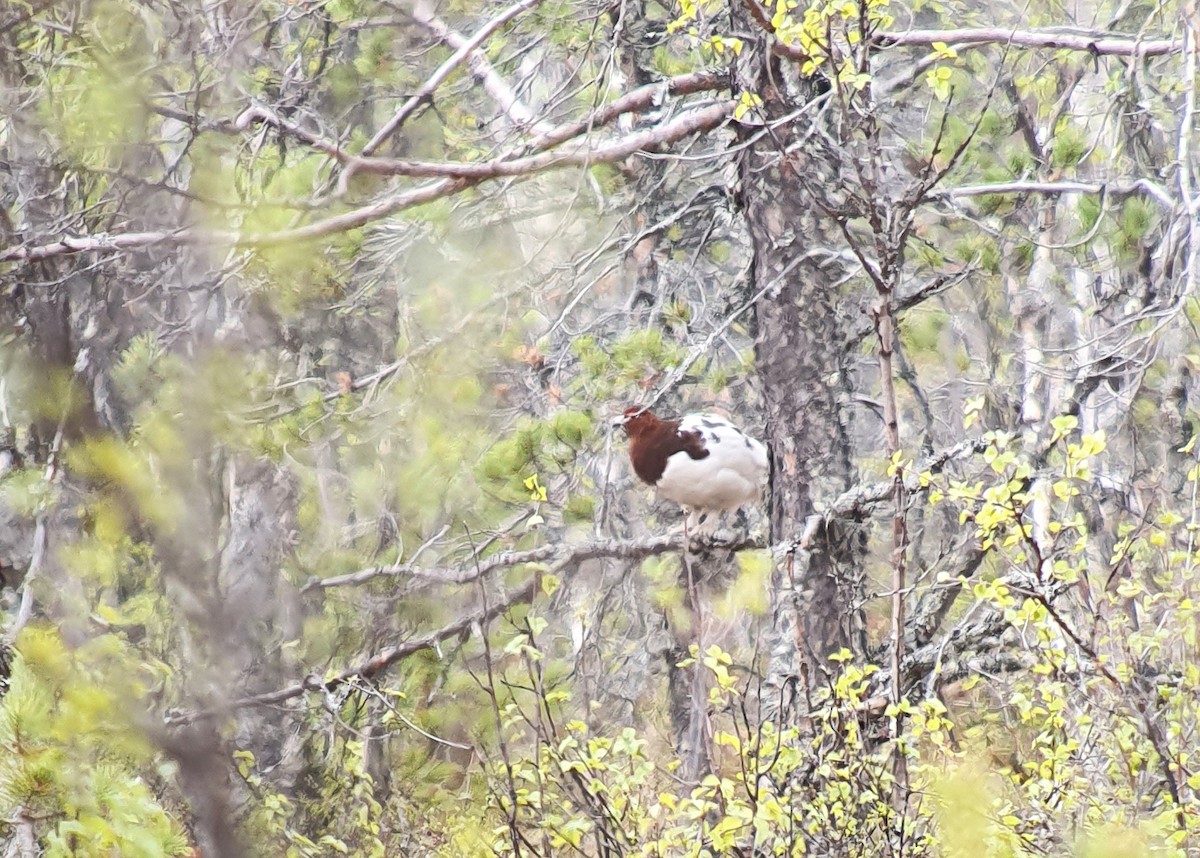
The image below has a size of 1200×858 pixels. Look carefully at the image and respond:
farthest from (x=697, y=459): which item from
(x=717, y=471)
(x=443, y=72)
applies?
(x=443, y=72)

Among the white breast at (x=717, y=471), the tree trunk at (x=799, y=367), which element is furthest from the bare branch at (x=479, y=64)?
the white breast at (x=717, y=471)

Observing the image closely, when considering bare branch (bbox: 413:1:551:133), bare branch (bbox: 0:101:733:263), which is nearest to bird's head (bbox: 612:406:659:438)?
bare branch (bbox: 0:101:733:263)

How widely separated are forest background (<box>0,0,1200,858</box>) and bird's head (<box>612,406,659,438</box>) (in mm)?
82

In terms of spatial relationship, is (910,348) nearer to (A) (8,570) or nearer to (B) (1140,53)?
(B) (1140,53)

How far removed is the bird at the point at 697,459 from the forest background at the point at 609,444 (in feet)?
0.38

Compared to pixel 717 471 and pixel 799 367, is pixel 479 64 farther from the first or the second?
pixel 717 471

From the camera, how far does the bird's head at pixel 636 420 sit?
420 cm

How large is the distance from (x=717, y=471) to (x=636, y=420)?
33 cm

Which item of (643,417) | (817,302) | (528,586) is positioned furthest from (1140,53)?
(528,586)

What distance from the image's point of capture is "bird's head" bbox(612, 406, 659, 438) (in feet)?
13.8

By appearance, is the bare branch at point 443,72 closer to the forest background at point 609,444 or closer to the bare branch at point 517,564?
the forest background at point 609,444

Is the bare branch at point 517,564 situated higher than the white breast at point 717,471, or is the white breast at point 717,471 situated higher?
the white breast at point 717,471

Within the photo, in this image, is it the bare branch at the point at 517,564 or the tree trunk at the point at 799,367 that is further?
the tree trunk at the point at 799,367

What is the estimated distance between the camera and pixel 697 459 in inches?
162
